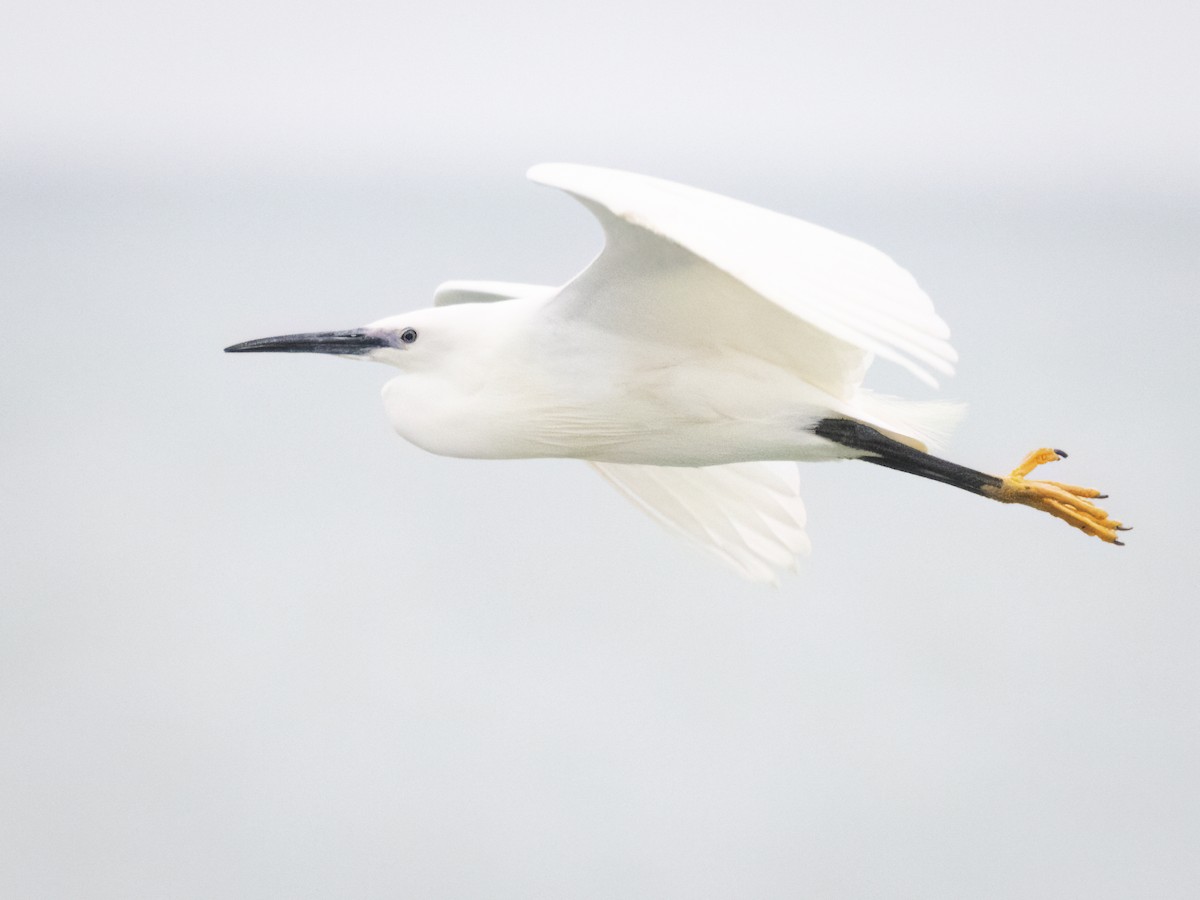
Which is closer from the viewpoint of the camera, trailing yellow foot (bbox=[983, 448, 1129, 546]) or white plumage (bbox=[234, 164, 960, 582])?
white plumage (bbox=[234, 164, 960, 582])

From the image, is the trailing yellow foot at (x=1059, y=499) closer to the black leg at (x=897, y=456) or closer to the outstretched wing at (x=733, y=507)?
the black leg at (x=897, y=456)

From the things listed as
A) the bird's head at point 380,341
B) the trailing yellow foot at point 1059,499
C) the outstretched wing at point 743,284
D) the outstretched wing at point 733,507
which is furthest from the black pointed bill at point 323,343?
the trailing yellow foot at point 1059,499

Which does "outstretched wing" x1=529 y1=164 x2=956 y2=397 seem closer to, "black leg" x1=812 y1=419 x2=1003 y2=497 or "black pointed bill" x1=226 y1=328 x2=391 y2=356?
"black leg" x1=812 y1=419 x2=1003 y2=497

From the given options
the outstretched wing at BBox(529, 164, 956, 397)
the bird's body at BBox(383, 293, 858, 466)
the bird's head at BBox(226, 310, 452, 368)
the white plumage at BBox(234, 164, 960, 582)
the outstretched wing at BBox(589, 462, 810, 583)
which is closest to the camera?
the outstretched wing at BBox(529, 164, 956, 397)

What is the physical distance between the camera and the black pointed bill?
2424 mm

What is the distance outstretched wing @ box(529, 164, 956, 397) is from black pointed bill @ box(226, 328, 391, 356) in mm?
358

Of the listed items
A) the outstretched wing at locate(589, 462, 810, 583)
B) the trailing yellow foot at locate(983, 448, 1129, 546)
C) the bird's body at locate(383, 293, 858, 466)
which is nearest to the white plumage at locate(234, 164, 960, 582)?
the bird's body at locate(383, 293, 858, 466)

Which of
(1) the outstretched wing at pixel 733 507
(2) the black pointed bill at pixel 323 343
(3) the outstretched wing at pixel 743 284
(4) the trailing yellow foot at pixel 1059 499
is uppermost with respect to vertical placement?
(3) the outstretched wing at pixel 743 284

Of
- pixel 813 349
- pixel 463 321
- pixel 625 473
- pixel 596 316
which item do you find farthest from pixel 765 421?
pixel 625 473

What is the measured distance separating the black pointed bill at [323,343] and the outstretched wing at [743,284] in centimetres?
36

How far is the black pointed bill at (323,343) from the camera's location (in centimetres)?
242

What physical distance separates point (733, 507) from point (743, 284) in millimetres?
896

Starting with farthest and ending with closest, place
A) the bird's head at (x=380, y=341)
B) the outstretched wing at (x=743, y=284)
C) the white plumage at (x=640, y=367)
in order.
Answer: the bird's head at (x=380, y=341) < the white plumage at (x=640, y=367) < the outstretched wing at (x=743, y=284)

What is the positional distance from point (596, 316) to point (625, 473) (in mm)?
752
